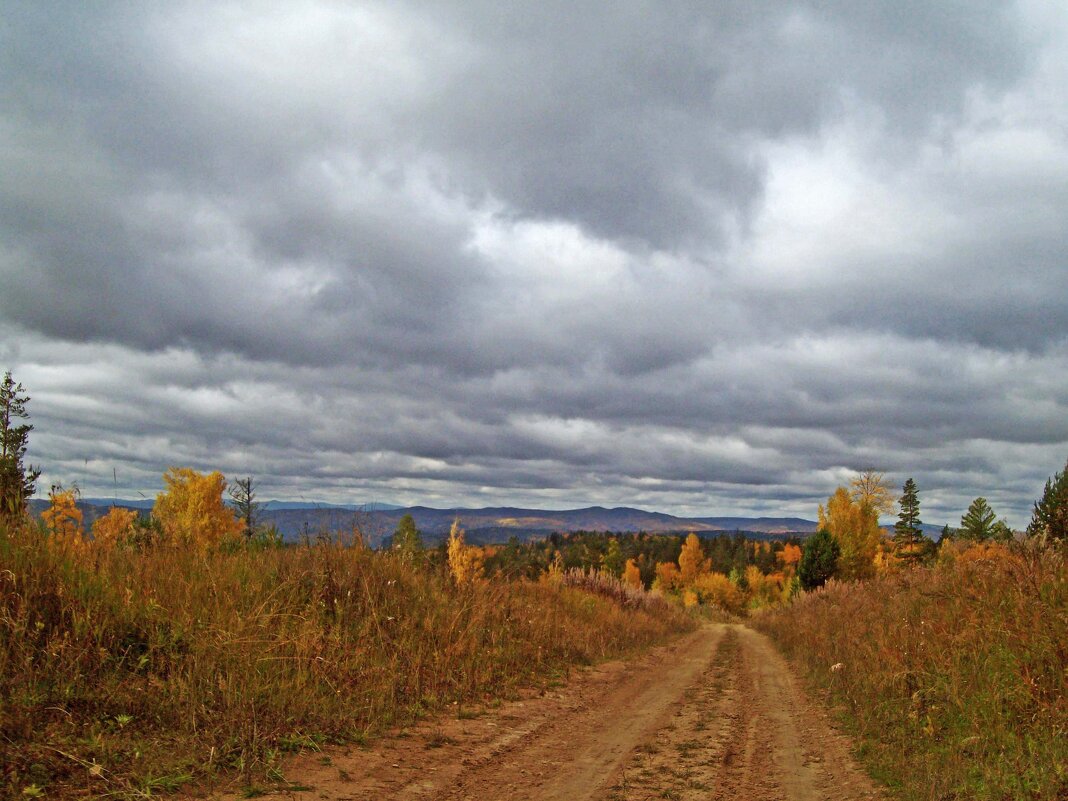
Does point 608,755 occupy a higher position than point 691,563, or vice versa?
point 608,755

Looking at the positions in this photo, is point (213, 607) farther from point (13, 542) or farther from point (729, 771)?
point (729, 771)

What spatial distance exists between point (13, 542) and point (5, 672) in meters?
1.79

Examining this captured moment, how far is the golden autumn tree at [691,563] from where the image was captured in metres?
116

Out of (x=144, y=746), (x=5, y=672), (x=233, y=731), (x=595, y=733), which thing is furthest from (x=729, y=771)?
(x=5, y=672)

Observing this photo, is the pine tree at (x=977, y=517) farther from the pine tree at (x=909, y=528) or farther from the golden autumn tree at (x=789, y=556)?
the golden autumn tree at (x=789, y=556)

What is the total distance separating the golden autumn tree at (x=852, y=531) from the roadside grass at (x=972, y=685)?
4355cm

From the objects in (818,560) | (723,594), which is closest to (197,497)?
(818,560)

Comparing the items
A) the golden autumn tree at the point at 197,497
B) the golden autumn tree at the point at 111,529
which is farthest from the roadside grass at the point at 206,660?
the golden autumn tree at the point at 197,497

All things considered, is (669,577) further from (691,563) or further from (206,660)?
(206,660)

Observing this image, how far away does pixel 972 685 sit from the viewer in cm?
780

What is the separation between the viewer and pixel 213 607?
25.3 feet

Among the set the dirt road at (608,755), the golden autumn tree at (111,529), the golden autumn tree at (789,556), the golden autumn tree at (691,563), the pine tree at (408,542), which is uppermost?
the golden autumn tree at (111,529)

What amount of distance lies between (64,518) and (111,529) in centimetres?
54

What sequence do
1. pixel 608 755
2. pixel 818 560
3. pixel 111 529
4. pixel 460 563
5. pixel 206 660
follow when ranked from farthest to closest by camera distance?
1. pixel 818 560
2. pixel 460 563
3. pixel 111 529
4. pixel 608 755
5. pixel 206 660
